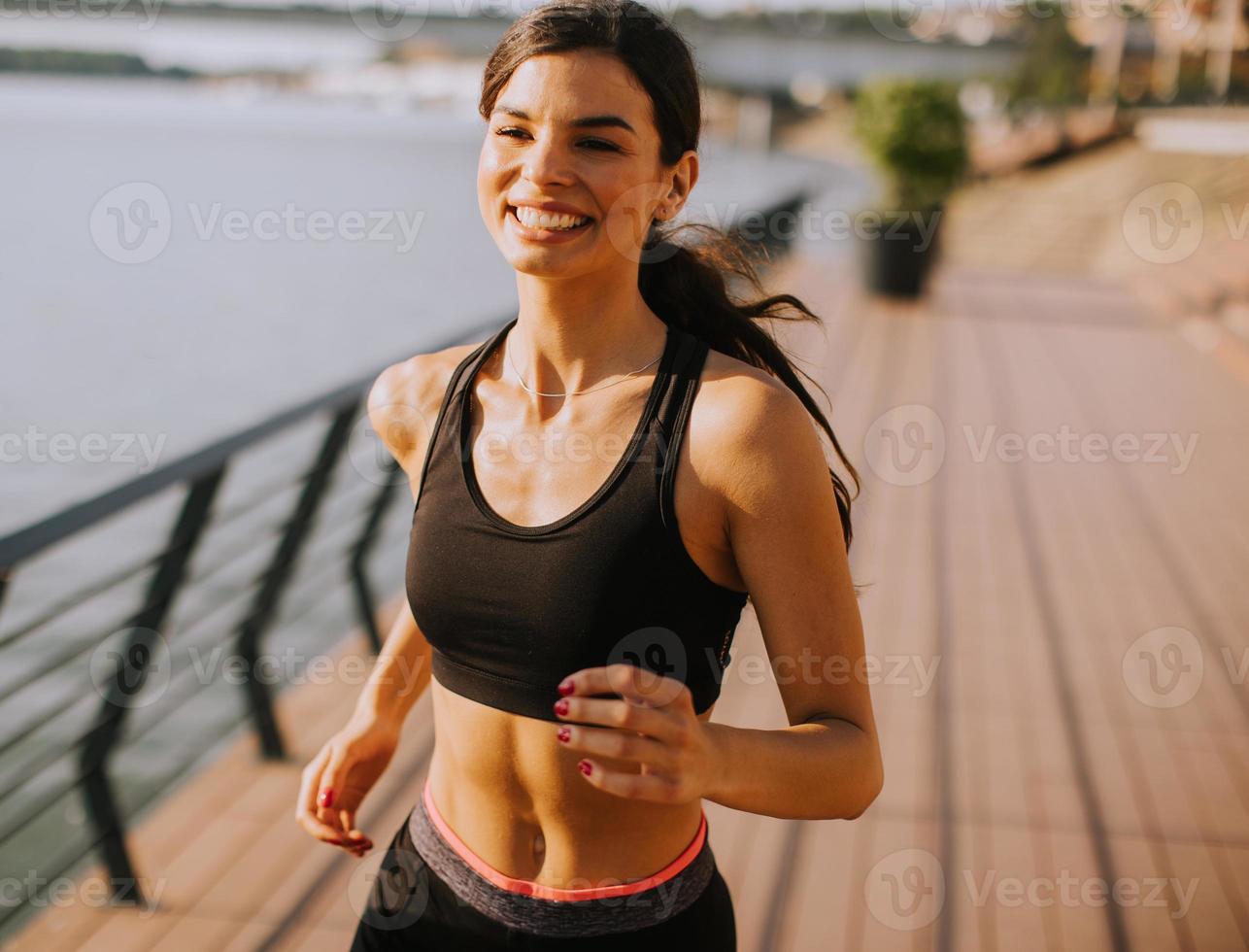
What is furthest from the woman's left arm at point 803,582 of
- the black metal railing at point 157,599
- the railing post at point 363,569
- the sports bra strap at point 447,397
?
the railing post at point 363,569

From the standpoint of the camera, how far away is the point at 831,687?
1208 mm

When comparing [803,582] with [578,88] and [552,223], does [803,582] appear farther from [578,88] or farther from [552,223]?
[578,88]

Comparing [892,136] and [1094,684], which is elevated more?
[892,136]

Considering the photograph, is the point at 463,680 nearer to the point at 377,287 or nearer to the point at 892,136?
the point at 892,136

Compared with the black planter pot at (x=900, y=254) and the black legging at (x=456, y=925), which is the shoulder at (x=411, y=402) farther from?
the black planter pot at (x=900, y=254)

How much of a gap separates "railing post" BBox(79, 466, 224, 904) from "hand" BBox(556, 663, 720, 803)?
2148mm

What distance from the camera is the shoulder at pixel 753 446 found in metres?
1.19

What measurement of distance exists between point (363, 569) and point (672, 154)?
10.4 feet

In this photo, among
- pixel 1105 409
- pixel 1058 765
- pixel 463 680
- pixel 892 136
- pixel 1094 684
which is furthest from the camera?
pixel 892 136

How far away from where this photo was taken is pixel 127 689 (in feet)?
9.20

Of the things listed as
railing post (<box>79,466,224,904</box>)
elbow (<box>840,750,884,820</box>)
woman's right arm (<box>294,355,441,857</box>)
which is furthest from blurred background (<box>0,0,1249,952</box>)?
elbow (<box>840,750,884,820</box>)

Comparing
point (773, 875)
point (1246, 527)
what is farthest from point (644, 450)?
point (1246, 527)

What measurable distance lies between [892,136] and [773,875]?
30.4 feet

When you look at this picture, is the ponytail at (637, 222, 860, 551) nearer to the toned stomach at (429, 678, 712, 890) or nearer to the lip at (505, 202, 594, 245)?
the lip at (505, 202, 594, 245)
